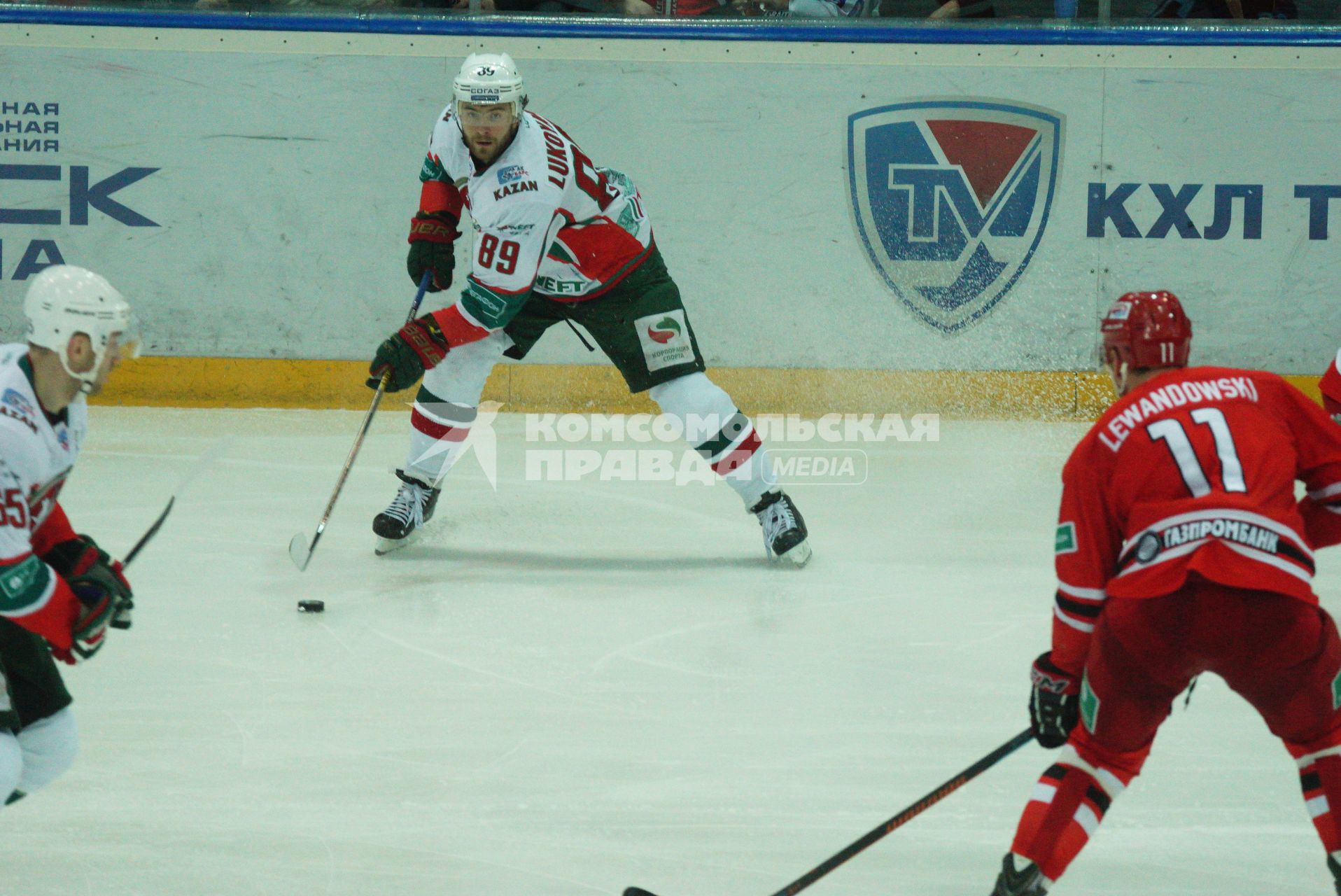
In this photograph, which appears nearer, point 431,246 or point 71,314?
point 71,314

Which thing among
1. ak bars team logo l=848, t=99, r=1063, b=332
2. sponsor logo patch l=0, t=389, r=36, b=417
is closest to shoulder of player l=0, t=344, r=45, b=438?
sponsor logo patch l=0, t=389, r=36, b=417

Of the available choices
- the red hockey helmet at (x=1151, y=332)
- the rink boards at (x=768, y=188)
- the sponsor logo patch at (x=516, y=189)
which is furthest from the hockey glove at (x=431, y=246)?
the red hockey helmet at (x=1151, y=332)

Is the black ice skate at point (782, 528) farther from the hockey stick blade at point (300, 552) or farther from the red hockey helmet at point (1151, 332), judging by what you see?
the red hockey helmet at point (1151, 332)

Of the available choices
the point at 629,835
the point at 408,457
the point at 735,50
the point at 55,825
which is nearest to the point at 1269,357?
the point at 735,50

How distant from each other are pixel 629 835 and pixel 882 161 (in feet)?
13.0

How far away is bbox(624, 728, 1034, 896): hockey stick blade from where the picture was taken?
192 cm

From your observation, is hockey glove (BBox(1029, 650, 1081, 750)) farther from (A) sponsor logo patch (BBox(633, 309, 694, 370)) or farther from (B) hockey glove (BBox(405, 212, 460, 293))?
(B) hockey glove (BBox(405, 212, 460, 293))

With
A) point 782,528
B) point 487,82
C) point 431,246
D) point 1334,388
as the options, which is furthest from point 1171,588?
point 431,246

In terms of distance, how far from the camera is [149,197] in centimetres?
575

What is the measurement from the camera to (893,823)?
78.1 inches

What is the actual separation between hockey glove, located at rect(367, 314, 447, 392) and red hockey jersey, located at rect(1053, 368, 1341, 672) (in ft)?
7.39

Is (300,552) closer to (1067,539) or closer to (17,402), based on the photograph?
(17,402)

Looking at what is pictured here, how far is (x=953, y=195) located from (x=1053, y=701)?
4.10 meters

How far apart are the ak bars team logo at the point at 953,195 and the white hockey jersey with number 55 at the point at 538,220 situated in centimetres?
188
